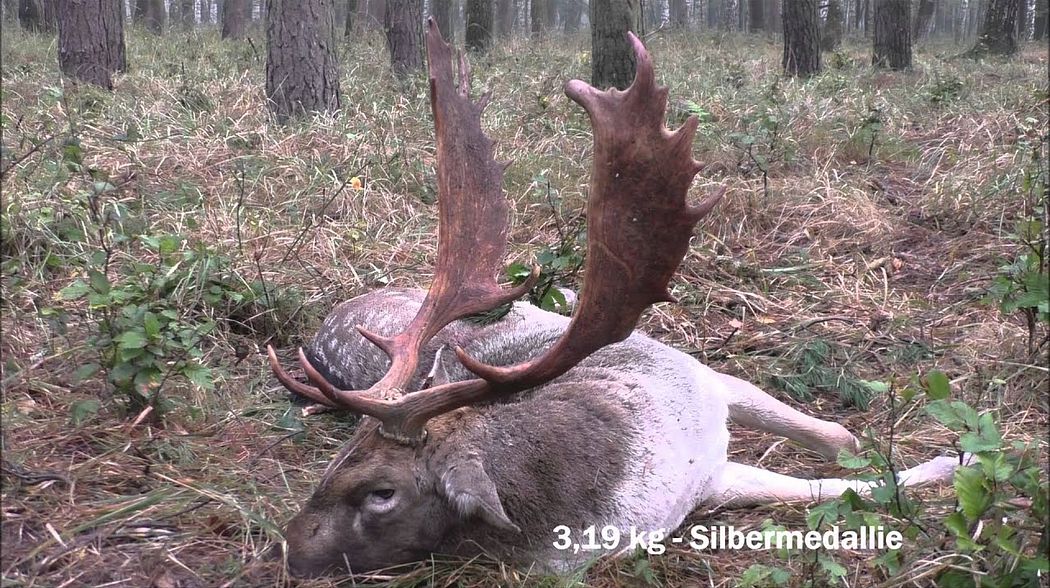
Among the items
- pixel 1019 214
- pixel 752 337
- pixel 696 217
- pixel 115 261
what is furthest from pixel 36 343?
pixel 1019 214

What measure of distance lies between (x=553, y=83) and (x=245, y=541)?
8.15 meters

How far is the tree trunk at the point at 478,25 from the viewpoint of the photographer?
14922 mm

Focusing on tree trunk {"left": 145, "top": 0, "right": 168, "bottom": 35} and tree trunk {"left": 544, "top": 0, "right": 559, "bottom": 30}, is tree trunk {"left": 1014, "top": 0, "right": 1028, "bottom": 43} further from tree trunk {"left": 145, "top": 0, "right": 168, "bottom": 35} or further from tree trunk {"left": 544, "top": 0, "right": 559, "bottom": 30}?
tree trunk {"left": 145, "top": 0, "right": 168, "bottom": 35}

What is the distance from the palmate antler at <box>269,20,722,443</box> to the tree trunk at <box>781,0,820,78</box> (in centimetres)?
940

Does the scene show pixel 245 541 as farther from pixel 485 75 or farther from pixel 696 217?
pixel 485 75

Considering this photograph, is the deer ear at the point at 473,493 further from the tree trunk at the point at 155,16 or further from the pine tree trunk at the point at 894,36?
the tree trunk at the point at 155,16

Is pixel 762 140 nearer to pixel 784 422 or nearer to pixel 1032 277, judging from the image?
pixel 784 422

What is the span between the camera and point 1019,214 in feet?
18.7

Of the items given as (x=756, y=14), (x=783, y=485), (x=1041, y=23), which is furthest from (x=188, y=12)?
(x=783, y=485)

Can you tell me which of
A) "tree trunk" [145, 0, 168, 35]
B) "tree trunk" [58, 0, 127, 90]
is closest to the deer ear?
"tree trunk" [58, 0, 127, 90]

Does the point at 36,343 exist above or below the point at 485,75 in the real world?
below

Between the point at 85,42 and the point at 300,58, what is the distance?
326 cm

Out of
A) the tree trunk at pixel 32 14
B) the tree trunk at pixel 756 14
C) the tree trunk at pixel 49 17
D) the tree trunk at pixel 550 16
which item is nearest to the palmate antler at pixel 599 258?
the tree trunk at pixel 49 17

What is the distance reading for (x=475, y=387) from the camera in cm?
303
